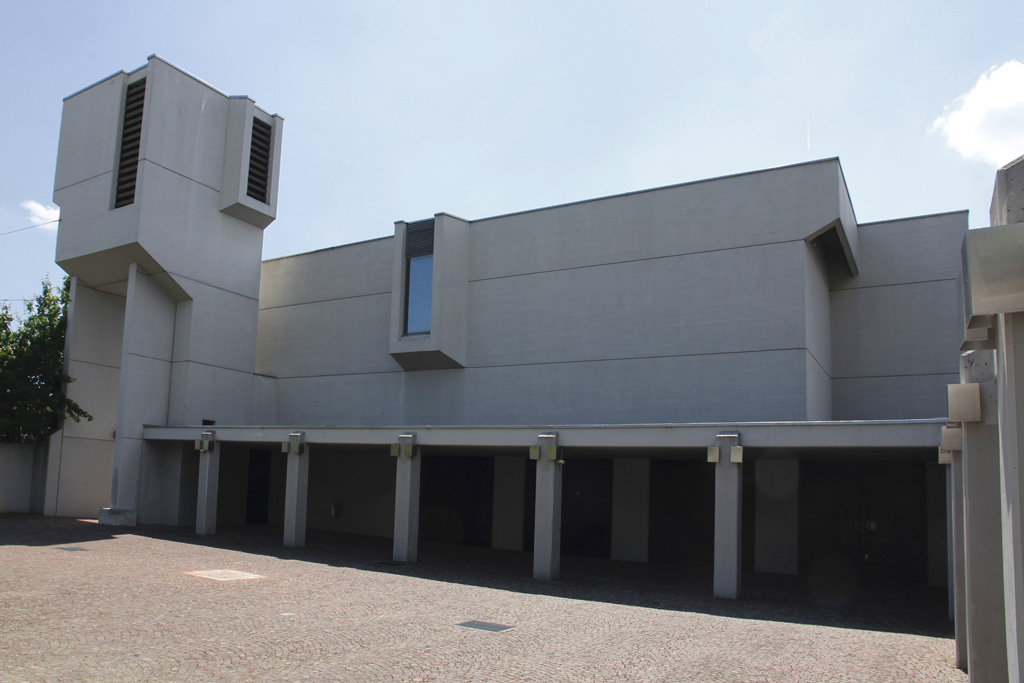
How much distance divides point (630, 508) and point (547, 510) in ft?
16.7

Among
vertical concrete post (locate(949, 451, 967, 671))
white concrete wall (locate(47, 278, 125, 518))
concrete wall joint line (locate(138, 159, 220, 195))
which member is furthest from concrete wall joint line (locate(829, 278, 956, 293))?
white concrete wall (locate(47, 278, 125, 518))

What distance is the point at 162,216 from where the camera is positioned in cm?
2180

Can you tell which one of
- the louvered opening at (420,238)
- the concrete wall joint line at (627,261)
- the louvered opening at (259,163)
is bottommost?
the concrete wall joint line at (627,261)

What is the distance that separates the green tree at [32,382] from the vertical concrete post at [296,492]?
8.33 m

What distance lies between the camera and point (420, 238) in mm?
21797

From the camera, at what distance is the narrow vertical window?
21.5 meters

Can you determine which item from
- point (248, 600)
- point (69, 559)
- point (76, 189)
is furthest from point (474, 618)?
point (76, 189)

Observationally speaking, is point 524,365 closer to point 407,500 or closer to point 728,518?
point 407,500

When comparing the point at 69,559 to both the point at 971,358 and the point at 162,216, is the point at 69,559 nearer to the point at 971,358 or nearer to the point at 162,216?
the point at 162,216

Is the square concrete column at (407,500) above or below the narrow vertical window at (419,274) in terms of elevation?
below

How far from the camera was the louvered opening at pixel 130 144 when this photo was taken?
2208 centimetres

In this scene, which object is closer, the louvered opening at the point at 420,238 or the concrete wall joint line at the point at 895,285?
the concrete wall joint line at the point at 895,285

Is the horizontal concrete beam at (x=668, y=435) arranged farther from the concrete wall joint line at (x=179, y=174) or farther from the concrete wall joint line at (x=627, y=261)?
the concrete wall joint line at (x=179, y=174)

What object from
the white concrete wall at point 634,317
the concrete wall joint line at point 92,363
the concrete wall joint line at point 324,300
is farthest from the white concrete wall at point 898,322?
the concrete wall joint line at point 92,363
